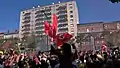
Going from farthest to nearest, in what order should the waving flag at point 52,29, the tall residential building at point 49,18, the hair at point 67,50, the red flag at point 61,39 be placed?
the tall residential building at point 49,18, the hair at point 67,50, the waving flag at point 52,29, the red flag at point 61,39

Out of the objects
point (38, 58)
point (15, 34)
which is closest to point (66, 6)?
point (15, 34)

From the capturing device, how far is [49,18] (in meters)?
134

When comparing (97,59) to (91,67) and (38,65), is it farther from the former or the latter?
(38,65)

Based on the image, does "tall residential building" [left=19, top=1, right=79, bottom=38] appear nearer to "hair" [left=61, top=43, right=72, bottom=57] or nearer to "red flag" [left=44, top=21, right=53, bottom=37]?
"hair" [left=61, top=43, right=72, bottom=57]

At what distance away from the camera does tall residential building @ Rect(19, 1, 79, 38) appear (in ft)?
452

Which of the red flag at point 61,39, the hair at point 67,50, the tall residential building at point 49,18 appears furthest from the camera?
Result: the tall residential building at point 49,18

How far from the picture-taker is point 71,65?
7.06m

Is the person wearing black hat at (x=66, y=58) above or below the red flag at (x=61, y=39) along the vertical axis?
below

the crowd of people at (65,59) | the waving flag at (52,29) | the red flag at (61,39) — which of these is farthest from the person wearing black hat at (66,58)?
the waving flag at (52,29)

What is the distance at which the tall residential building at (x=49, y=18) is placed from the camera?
13790cm

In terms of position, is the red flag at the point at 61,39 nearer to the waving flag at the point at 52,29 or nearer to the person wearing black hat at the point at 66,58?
the waving flag at the point at 52,29

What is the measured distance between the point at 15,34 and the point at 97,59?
145 m

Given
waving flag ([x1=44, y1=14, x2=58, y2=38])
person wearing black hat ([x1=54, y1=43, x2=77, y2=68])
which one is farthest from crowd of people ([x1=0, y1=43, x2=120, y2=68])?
waving flag ([x1=44, y1=14, x2=58, y2=38])

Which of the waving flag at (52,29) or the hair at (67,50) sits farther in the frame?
the hair at (67,50)
